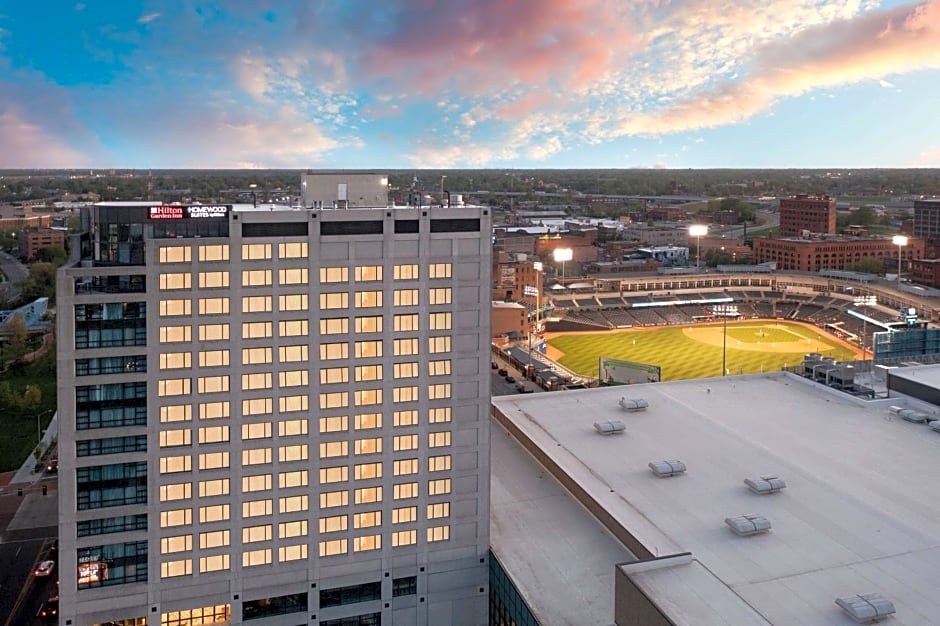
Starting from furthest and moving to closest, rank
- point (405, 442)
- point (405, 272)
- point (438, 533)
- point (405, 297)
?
point (438, 533)
point (405, 442)
point (405, 297)
point (405, 272)

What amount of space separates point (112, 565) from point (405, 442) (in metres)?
16.0

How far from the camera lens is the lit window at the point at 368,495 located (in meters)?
44.8

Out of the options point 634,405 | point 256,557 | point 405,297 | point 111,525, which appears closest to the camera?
point 111,525

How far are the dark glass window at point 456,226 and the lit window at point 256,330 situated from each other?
10.2 metres

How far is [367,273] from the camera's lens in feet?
144

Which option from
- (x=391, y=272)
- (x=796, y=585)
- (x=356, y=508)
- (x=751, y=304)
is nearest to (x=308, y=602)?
(x=356, y=508)

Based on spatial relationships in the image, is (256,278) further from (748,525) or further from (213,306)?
(748,525)

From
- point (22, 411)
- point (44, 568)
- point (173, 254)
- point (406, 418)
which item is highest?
point (173, 254)

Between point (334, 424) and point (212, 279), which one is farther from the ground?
point (212, 279)

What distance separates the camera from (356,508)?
44.8m

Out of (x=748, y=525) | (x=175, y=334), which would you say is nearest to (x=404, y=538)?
(x=175, y=334)

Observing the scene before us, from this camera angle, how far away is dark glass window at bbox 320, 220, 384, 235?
141 feet

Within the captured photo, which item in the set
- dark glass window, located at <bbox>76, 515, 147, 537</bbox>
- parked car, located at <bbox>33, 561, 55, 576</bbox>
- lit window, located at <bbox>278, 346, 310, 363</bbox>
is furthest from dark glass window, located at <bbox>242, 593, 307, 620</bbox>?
parked car, located at <bbox>33, 561, 55, 576</bbox>

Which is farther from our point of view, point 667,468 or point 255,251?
point 667,468
